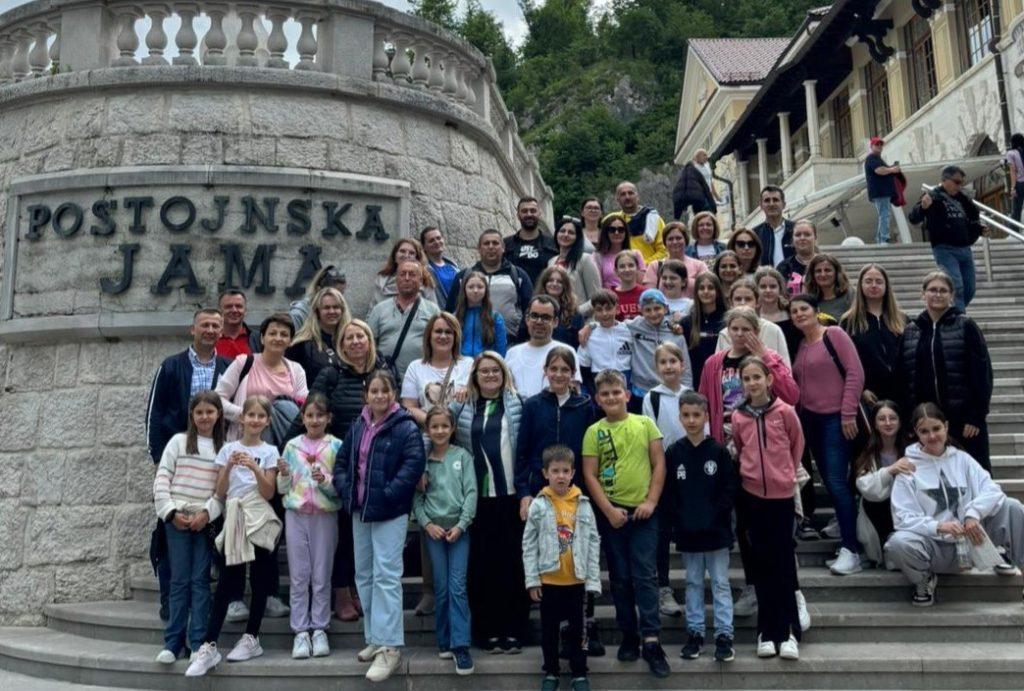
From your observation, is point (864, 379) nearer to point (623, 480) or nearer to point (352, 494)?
point (623, 480)

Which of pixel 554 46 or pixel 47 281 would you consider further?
pixel 554 46

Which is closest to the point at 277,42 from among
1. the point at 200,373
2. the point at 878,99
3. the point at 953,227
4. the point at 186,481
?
the point at 200,373

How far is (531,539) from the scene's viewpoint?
4676 millimetres

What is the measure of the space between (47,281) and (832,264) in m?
6.49

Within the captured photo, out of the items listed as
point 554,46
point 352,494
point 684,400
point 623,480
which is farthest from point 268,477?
point 554,46

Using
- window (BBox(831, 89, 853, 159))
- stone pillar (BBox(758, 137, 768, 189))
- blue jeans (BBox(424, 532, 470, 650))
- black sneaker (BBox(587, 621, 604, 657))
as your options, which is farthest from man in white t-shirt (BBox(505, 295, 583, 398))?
stone pillar (BBox(758, 137, 768, 189))

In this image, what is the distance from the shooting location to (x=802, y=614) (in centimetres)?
496

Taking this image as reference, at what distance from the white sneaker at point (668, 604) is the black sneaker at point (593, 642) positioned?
449mm

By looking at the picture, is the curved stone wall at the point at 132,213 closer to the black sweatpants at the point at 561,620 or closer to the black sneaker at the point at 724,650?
the black sweatpants at the point at 561,620

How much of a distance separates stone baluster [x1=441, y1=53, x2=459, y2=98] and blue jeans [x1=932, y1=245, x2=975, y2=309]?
5.12 m

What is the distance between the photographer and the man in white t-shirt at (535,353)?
5.60 metres

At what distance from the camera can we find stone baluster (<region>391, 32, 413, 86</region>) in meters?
8.32

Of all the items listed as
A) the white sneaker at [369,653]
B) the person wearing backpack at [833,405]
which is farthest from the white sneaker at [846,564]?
the white sneaker at [369,653]

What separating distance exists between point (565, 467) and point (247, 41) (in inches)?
209
